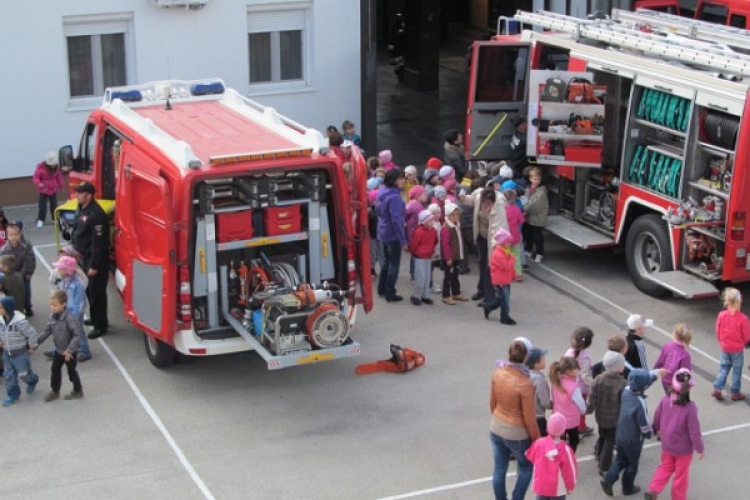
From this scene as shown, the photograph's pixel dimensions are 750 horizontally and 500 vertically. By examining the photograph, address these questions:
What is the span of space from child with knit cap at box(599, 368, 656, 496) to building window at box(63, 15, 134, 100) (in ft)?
37.7

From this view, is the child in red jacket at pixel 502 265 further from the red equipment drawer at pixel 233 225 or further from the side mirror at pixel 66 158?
the side mirror at pixel 66 158

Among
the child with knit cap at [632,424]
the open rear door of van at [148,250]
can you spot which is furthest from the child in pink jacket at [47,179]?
the child with knit cap at [632,424]

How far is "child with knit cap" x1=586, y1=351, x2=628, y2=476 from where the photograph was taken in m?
10.0

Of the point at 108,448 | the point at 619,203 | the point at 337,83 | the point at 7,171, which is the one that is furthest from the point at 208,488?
the point at 337,83

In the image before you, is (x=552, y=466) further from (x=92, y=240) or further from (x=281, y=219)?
(x=92, y=240)

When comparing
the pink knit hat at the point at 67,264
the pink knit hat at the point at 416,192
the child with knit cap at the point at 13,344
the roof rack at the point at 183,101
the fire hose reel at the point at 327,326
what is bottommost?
the child with knit cap at the point at 13,344

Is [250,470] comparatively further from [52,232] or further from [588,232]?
[52,232]

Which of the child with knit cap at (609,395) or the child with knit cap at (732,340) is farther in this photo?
the child with knit cap at (732,340)

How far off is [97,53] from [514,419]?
11601 mm

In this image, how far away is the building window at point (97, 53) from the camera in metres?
18.6

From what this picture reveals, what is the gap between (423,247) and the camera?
47.2ft

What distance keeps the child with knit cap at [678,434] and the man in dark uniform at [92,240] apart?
6.28 m

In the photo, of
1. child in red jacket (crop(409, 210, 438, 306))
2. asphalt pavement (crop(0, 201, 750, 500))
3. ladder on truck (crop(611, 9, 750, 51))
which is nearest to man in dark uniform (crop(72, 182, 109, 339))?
asphalt pavement (crop(0, 201, 750, 500))

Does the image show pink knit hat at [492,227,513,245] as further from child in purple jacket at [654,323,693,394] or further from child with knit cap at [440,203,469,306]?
child in purple jacket at [654,323,693,394]
